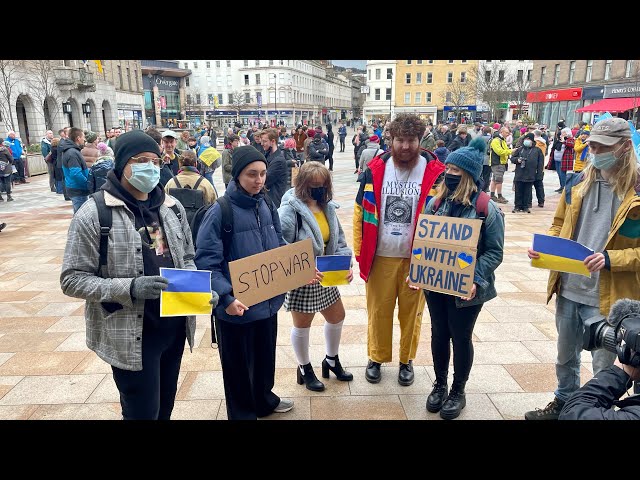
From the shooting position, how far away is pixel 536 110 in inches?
1884

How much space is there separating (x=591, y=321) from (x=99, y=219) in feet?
7.65

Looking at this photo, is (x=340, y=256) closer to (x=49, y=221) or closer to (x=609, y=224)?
(x=609, y=224)

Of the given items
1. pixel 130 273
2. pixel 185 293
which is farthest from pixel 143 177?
pixel 185 293

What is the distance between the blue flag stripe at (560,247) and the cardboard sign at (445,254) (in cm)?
38

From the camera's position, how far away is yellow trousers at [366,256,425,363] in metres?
3.66

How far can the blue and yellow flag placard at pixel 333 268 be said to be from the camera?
3.39 metres

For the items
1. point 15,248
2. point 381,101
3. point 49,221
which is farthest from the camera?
point 381,101

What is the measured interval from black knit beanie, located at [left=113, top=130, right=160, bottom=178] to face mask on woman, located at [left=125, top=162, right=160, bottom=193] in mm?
60

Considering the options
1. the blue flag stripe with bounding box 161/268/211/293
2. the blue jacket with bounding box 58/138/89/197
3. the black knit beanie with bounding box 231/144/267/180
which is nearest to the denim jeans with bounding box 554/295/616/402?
the black knit beanie with bounding box 231/144/267/180

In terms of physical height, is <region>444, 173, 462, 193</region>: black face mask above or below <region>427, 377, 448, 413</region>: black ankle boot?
above

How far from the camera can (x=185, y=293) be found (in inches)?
93.0

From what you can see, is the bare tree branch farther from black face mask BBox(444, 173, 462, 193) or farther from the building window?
the building window
